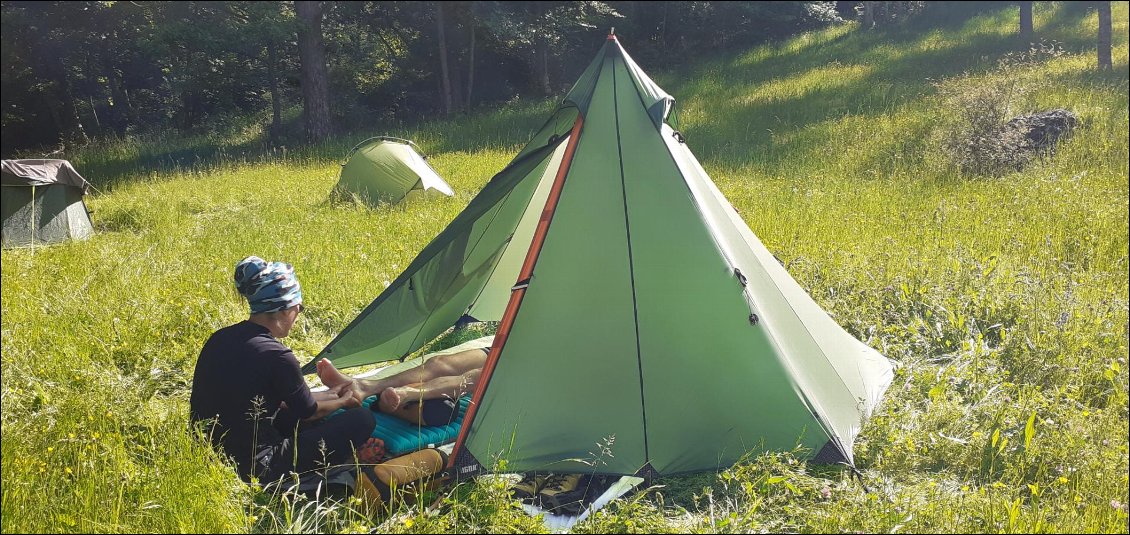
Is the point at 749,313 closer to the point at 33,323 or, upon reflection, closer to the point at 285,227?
the point at 33,323

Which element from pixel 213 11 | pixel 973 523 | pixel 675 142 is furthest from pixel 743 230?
pixel 213 11

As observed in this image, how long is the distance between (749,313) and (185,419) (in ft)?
8.42

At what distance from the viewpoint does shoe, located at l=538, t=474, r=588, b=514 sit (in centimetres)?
326

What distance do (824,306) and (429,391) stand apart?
2733 mm

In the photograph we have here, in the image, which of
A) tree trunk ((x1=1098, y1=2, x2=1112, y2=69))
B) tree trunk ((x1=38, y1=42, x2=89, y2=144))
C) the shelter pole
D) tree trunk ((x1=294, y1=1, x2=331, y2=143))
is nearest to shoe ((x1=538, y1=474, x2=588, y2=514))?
the shelter pole

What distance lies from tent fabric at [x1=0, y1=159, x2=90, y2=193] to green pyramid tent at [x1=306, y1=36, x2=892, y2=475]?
6812 millimetres

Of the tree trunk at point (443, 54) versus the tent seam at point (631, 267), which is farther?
the tree trunk at point (443, 54)

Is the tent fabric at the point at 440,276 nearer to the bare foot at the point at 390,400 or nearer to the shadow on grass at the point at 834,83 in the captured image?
the bare foot at the point at 390,400

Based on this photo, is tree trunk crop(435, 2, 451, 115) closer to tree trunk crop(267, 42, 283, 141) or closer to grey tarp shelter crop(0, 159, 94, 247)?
tree trunk crop(267, 42, 283, 141)

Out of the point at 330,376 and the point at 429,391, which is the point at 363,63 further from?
the point at 330,376

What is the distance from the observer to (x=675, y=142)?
396 cm

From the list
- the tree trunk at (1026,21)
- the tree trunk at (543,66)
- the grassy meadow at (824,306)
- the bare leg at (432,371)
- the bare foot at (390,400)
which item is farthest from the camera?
the tree trunk at (543,66)

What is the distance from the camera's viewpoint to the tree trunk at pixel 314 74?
53.4 feet

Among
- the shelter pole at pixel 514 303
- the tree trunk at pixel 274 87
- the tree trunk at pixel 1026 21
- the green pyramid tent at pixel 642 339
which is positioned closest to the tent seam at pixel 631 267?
the green pyramid tent at pixel 642 339
